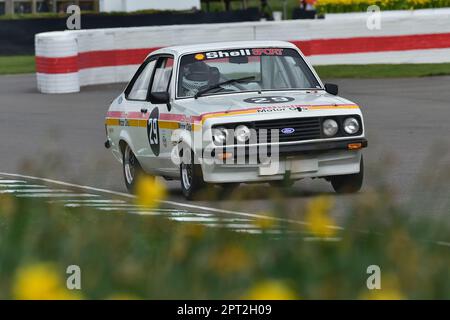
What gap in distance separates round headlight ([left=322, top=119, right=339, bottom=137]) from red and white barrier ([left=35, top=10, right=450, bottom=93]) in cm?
1830

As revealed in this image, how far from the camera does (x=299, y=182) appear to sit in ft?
48.6

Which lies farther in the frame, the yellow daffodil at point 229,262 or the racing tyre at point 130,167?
the racing tyre at point 130,167

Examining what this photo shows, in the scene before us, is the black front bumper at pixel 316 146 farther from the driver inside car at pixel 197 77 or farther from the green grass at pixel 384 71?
the green grass at pixel 384 71

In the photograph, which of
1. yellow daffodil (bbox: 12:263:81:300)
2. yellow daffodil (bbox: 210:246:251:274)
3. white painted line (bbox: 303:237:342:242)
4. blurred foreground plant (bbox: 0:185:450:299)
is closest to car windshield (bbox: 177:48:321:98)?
blurred foreground plant (bbox: 0:185:450:299)

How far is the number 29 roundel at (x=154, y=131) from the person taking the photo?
551 inches

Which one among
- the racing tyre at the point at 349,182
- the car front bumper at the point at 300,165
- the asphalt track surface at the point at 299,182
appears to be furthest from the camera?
the racing tyre at the point at 349,182

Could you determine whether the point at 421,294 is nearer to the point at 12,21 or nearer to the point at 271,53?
the point at 271,53

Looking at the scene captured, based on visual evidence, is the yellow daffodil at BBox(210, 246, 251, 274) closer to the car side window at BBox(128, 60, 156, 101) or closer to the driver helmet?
the driver helmet

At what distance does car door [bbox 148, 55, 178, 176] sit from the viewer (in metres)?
13.7

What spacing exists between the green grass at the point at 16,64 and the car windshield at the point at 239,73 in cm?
2415

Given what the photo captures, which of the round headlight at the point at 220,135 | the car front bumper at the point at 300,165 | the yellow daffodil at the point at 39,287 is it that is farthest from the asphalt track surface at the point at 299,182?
the yellow daffodil at the point at 39,287

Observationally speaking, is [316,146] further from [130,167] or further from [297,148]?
[130,167]

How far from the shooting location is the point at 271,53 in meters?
14.3

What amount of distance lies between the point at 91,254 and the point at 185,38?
2807 centimetres
